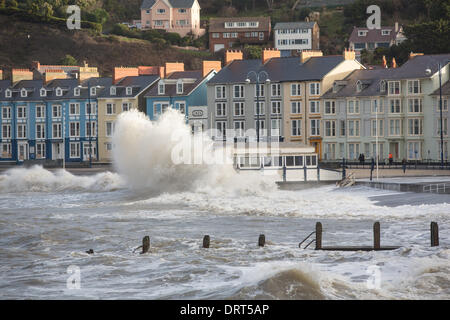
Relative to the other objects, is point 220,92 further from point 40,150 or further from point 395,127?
point 40,150

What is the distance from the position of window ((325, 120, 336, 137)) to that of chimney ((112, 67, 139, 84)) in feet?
77.8

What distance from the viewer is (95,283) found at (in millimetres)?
25594

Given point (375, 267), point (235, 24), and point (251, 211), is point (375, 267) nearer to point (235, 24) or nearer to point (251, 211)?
point (251, 211)

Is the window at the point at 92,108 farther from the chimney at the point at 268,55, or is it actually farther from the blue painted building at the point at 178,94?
the chimney at the point at 268,55

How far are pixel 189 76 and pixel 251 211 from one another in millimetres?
A: 45922

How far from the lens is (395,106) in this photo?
72938mm

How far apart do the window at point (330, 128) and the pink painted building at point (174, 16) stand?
75804 mm

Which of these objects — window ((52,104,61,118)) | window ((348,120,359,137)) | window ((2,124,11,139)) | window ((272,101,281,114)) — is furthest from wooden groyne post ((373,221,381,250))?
window ((2,124,11,139))

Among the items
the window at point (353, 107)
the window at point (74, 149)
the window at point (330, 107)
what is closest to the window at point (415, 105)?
the window at point (353, 107)

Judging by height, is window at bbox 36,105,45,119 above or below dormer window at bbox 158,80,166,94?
below

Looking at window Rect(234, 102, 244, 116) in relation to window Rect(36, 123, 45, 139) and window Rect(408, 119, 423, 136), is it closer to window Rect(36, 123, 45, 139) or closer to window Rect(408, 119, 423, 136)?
window Rect(408, 119, 423, 136)

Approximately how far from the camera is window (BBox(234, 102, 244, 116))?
83125mm

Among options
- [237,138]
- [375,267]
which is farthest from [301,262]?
[237,138]

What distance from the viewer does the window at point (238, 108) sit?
83125 mm
